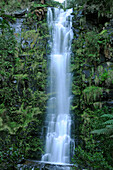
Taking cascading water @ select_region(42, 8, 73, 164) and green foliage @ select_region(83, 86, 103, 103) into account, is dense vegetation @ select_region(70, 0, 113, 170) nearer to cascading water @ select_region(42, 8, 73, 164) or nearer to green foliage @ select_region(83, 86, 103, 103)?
green foliage @ select_region(83, 86, 103, 103)

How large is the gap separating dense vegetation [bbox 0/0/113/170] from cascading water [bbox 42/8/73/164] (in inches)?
15.5

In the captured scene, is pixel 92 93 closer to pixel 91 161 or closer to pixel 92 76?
pixel 92 76

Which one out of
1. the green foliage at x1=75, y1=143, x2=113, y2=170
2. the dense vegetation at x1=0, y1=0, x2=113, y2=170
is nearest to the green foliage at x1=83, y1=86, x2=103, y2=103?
the dense vegetation at x1=0, y1=0, x2=113, y2=170

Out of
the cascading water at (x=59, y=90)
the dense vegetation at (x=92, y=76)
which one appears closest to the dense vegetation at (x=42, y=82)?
the dense vegetation at (x=92, y=76)

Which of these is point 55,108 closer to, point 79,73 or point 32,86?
point 32,86

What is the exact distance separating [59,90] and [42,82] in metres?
1.17

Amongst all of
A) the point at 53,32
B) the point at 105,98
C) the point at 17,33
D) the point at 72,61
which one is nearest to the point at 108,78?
the point at 105,98

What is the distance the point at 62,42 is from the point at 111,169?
793cm

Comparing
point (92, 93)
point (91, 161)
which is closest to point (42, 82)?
point (92, 93)

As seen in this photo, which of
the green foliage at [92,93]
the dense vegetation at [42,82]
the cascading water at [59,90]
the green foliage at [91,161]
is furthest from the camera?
the green foliage at [92,93]

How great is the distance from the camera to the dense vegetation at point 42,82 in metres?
6.88

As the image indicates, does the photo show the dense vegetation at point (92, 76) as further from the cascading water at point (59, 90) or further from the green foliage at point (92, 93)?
the cascading water at point (59, 90)

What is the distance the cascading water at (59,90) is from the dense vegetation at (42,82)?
15.5 inches

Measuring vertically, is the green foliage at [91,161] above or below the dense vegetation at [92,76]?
below
